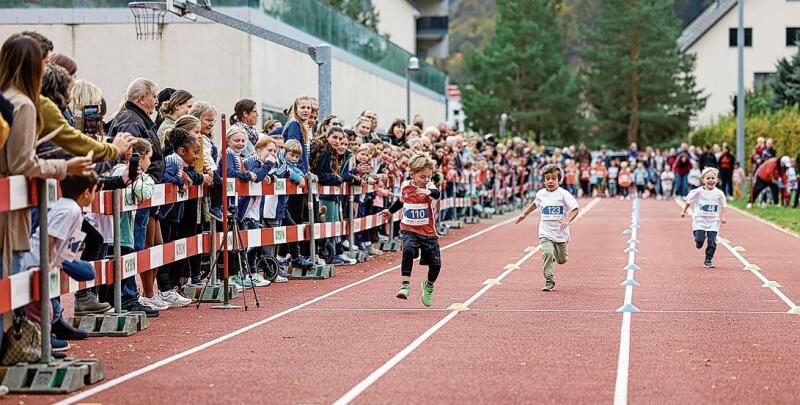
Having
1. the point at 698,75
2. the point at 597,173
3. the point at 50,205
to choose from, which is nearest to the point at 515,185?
the point at 597,173

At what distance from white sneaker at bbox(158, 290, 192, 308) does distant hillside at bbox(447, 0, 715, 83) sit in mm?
113706

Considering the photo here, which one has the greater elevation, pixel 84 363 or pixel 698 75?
pixel 698 75

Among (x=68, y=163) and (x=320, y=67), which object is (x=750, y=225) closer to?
(x=320, y=67)

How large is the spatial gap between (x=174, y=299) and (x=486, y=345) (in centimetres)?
422

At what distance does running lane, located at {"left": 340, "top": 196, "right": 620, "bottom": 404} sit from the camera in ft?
29.0

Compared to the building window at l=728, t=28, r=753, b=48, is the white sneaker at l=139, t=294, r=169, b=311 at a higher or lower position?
lower

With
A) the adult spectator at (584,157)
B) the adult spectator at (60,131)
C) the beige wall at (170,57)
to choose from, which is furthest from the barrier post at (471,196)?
the adult spectator at (60,131)

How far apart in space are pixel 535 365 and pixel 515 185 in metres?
35.6

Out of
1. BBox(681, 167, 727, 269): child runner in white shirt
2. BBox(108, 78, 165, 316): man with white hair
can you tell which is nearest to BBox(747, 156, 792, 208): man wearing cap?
BBox(681, 167, 727, 269): child runner in white shirt

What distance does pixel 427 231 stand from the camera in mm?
14688

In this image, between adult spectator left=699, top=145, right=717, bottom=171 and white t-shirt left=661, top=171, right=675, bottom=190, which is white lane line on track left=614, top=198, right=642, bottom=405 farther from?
white t-shirt left=661, top=171, right=675, bottom=190

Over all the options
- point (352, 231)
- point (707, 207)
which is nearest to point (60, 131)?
point (352, 231)

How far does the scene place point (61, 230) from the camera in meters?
9.60

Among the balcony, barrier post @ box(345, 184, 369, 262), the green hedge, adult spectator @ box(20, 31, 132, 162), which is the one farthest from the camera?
the balcony
